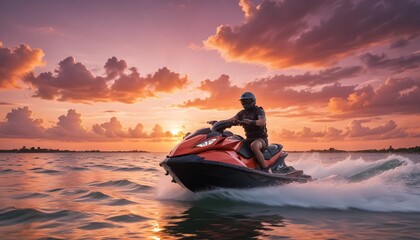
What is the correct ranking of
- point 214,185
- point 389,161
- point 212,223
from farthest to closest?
point 389,161, point 214,185, point 212,223

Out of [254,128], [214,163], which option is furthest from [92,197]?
[254,128]

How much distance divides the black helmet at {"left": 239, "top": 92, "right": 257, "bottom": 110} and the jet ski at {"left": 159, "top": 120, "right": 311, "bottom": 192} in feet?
2.01

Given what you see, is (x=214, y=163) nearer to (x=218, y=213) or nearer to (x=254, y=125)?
(x=218, y=213)

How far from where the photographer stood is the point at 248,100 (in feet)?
27.3

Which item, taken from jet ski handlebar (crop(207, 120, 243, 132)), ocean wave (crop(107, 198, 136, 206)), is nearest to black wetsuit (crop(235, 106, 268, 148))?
jet ski handlebar (crop(207, 120, 243, 132))

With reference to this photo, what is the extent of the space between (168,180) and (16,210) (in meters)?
4.13

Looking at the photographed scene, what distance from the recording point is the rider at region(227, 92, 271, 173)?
319 inches

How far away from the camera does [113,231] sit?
5348 mm

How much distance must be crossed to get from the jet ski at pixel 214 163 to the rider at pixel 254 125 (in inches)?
8.1

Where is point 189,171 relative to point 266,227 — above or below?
above

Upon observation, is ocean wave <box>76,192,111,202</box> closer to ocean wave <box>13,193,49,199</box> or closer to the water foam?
ocean wave <box>13,193,49,199</box>

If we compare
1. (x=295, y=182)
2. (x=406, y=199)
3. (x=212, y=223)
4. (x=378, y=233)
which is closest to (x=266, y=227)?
(x=212, y=223)

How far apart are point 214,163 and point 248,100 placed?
2.01 m

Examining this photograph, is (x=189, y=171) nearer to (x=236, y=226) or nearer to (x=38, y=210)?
(x=236, y=226)
